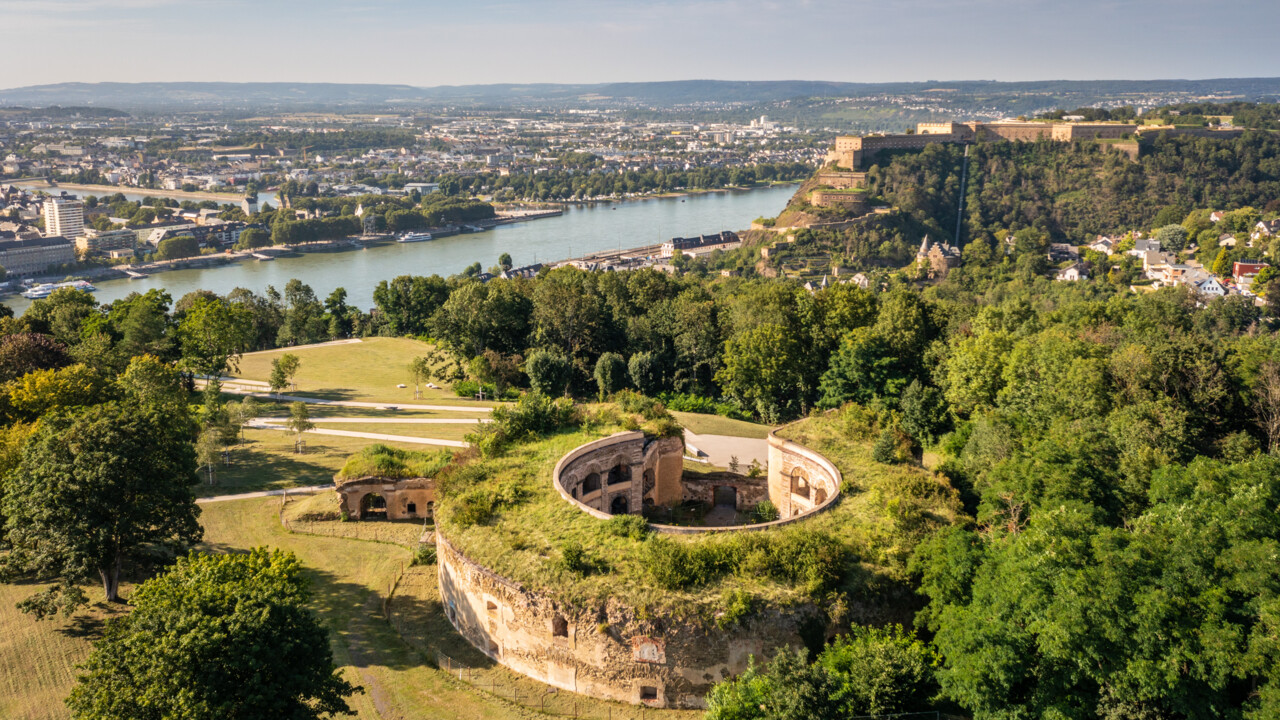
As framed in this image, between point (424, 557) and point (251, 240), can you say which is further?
point (251, 240)

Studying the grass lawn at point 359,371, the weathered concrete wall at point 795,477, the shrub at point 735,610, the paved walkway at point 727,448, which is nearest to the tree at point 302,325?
the grass lawn at point 359,371

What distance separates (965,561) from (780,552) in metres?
3.09

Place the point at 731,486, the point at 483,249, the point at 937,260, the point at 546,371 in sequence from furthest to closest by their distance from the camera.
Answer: the point at 483,249
the point at 937,260
the point at 546,371
the point at 731,486

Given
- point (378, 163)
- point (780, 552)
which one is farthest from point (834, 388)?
point (378, 163)

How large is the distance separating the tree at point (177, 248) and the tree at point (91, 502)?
234 feet

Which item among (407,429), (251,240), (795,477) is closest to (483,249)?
(251,240)

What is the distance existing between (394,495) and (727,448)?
10.3 metres

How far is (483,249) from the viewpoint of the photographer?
3625 inches

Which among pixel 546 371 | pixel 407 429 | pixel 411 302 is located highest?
pixel 411 302

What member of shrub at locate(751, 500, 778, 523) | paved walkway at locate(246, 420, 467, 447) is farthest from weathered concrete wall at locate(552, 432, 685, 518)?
paved walkway at locate(246, 420, 467, 447)

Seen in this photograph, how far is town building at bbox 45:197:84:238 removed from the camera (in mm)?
89125

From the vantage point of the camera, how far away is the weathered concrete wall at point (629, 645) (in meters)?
14.8

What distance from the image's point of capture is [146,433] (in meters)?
18.1

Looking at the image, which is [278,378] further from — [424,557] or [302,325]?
[302,325]
